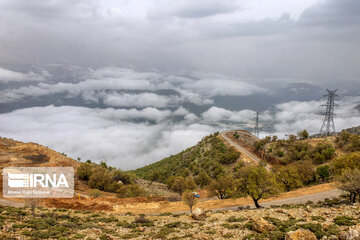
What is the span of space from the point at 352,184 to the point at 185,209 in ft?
56.6

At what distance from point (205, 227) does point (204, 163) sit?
150ft

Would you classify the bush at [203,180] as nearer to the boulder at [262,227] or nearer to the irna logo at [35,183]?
the irna logo at [35,183]

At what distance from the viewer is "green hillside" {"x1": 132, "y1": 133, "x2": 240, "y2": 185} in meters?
58.3

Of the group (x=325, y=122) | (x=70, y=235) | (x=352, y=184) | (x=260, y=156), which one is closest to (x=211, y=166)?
(x=260, y=156)

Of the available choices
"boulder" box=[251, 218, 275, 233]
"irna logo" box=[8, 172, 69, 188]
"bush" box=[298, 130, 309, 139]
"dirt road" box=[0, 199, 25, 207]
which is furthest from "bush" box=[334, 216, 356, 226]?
"bush" box=[298, 130, 309, 139]

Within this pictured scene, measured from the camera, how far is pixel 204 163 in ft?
210

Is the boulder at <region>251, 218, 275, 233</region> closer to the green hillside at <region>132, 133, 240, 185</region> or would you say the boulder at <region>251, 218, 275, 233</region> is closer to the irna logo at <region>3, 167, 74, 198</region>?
the irna logo at <region>3, 167, 74, 198</region>

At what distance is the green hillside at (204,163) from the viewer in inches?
2297

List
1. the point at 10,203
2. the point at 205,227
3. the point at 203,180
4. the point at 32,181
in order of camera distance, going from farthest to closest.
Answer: the point at 203,180
the point at 32,181
the point at 10,203
the point at 205,227

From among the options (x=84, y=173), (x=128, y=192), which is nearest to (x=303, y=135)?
(x=128, y=192)

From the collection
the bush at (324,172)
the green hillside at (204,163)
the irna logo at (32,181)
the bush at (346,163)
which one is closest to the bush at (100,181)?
the irna logo at (32,181)

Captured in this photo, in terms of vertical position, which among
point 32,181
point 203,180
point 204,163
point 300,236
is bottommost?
point 203,180

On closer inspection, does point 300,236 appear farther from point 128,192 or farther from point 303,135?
point 303,135

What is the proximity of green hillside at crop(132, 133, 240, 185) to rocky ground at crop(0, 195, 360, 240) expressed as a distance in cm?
3383
